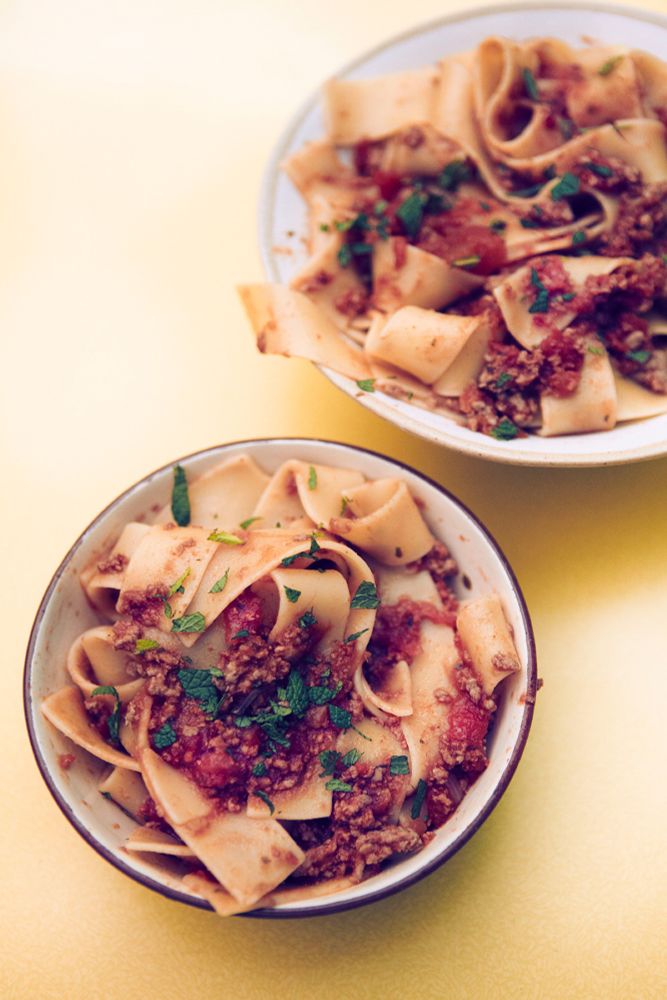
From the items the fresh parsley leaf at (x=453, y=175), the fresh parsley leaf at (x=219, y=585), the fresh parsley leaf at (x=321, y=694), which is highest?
the fresh parsley leaf at (x=453, y=175)

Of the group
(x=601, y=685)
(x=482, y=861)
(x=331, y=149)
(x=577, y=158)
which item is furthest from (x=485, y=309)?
(x=482, y=861)

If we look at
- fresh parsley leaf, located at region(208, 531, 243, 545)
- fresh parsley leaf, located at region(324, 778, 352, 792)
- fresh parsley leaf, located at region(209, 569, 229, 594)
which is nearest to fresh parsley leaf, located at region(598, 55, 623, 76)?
fresh parsley leaf, located at region(208, 531, 243, 545)

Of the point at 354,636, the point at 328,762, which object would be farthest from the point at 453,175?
the point at 328,762

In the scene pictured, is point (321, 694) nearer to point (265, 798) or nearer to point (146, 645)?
point (265, 798)

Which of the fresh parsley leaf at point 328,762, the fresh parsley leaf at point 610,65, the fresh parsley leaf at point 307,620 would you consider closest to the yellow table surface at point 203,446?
the fresh parsley leaf at point 328,762

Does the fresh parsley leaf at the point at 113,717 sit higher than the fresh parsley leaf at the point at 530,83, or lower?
lower

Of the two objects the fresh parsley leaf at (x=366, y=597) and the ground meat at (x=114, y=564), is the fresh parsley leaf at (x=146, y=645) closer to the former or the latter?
the ground meat at (x=114, y=564)

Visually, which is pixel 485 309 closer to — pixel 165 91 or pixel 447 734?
pixel 447 734
